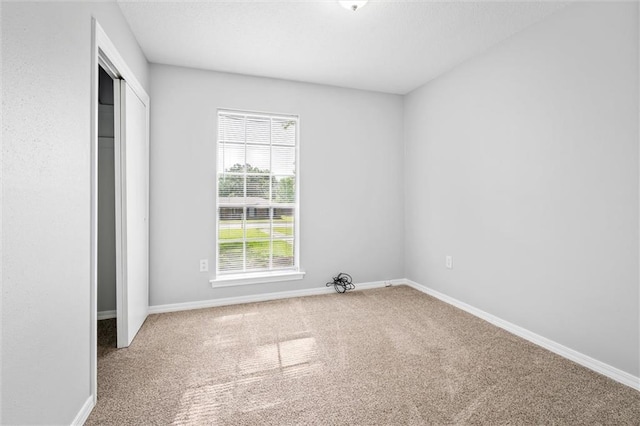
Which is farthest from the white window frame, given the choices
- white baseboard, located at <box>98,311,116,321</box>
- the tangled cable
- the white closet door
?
white baseboard, located at <box>98,311,116,321</box>

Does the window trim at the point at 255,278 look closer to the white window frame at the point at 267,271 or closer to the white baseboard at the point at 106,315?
the white window frame at the point at 267,271

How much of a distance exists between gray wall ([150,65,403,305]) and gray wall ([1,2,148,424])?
4.95 ft

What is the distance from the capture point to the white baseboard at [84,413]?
1.49 meters

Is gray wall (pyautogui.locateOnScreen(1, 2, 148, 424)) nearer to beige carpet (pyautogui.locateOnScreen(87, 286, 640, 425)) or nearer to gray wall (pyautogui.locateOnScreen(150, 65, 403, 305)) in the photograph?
beige carpet (pyautogui.locateOnScreen(87, 286, 640, 425))

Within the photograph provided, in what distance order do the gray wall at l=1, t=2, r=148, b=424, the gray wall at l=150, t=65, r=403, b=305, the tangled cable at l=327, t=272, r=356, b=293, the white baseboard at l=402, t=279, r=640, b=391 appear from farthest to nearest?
the tangled cable at l=327, t=272, r=356, b=293
the gray wall at l=150, t=65, r=403, b=305
the white baseboard at l=402, t=279, r=640, b=391
the gray wall at l=1, t=2, r=148, b=424

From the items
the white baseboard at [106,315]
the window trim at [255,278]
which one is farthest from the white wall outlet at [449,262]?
the white baseboard at [106,315]

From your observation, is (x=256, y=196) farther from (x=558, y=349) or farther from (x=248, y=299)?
(x=558, y=349)

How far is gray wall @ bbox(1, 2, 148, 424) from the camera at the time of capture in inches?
41.4

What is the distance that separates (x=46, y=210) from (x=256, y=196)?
2.31 meters

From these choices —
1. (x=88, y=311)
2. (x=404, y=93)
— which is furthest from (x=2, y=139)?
(x=404, y=93)

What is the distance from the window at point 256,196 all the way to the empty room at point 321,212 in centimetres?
3

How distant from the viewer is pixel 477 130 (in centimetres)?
296

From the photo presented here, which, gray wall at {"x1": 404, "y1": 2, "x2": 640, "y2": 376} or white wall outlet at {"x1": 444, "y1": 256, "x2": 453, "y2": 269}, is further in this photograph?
white wall outlet at {"x1": 444, "y1": 256, "x2": 453, "y2": 269}

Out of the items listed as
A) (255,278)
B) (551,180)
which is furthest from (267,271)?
(551,180)
